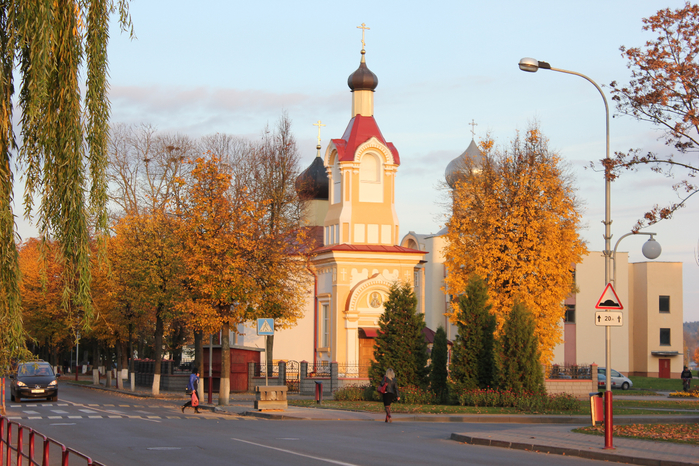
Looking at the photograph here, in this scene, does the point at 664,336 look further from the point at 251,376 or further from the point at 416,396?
the point at 416,396

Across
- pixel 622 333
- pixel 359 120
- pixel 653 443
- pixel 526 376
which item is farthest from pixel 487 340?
pixel 622 333

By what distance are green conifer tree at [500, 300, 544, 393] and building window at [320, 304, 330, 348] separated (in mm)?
17202

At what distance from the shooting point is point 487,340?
92.3 feet

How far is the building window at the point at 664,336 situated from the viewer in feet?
228

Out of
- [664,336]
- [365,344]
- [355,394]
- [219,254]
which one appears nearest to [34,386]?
[219,254]

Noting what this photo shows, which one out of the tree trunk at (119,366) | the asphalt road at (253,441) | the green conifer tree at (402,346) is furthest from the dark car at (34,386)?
the green conifer tree at (402,346)

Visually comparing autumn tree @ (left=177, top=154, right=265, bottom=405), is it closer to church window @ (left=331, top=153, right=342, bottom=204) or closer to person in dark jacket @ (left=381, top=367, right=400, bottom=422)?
person in dark jacket @ (left=381, top=367, right=400, bottom=422)

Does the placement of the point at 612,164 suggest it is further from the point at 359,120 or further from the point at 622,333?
the point at 622,333

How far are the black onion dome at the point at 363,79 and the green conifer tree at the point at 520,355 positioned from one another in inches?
820

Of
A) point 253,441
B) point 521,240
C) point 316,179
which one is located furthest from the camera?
point 316,179

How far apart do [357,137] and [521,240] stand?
1139 cm

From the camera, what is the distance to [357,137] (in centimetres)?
4350

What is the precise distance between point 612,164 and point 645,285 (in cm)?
5460

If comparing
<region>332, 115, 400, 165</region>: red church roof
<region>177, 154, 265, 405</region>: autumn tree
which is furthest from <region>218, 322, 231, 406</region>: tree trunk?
<region>332, 115, 400, 165</region>: red church roof
